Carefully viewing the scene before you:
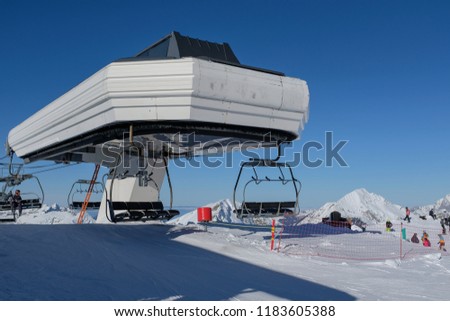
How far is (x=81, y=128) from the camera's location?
11695 millimetres

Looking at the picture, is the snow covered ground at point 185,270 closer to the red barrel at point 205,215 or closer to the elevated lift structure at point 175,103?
the red barrel at point 205,215

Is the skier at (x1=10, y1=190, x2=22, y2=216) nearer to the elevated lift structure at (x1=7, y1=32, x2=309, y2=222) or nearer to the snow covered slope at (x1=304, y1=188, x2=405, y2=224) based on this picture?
the elevated lift structure at (x1=7, y1=32, x2=309, y2=222)

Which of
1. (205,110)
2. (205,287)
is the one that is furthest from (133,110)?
(205,287)

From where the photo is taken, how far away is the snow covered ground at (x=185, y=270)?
237 inches

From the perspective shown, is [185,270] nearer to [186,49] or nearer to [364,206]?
[186,49]

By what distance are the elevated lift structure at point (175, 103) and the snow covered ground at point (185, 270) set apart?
6.26 feet

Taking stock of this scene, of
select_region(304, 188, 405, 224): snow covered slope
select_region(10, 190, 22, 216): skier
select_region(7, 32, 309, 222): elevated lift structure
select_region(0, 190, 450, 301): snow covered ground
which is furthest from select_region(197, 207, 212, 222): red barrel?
select_region(304, 188, 405, 224): snow covered slope

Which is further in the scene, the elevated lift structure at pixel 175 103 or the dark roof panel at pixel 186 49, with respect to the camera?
the dark roof panel at pixel 186 49

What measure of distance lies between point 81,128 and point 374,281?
9.12m

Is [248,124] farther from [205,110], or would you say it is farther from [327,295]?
[327,295]

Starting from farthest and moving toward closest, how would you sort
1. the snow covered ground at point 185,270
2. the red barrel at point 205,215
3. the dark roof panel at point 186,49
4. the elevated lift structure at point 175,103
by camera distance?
1. the red barrel at point 205,215
2. the dark roof panel at point 186,49
3. the elevated lift structure at point 175,103
4. the snow covered ground at point 185,270

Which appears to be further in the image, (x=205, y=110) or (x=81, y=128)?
(x=81, y=128)

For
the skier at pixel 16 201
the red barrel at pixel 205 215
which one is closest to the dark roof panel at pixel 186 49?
the red barrel at pixel 205 215
